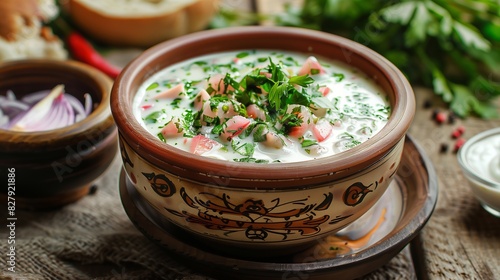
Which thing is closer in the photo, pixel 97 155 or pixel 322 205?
pixel 322 205

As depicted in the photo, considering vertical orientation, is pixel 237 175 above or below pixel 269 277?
above

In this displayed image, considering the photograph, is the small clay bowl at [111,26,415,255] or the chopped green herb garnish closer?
the small clay bowl at [111,26,415,255]

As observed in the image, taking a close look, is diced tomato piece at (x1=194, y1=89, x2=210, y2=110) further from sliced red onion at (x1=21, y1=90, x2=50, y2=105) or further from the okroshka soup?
sliced red onion at (x1=21, y1=90, x2=50, y2=105)

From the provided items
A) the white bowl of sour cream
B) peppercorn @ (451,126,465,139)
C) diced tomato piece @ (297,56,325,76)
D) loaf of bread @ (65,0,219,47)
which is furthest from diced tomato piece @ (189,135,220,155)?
loaf of bread @ (65,0,219,47)

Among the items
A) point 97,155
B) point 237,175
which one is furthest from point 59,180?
point 237,175

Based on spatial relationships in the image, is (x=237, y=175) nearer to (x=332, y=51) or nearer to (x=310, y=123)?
(x=310, y=123)

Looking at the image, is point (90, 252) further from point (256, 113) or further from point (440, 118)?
point (440, 118)

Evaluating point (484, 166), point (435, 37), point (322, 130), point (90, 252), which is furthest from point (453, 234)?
point (435, 37)
